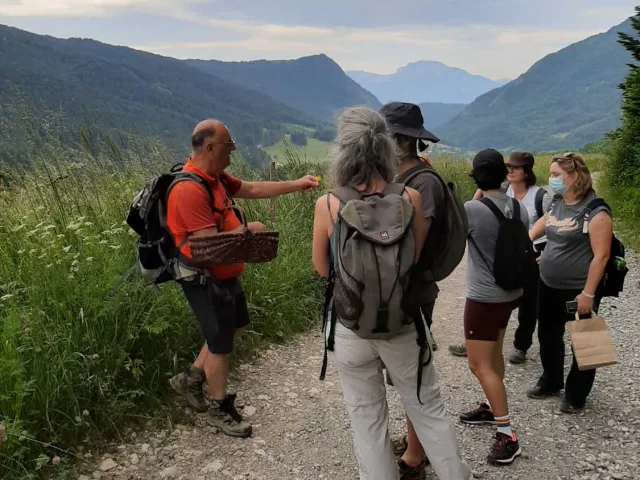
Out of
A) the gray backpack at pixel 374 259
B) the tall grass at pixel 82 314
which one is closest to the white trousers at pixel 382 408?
the gray backpack at pixel 374 259

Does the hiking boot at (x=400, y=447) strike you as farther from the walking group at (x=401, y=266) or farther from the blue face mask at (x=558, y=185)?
the blue face mask at (x=558, y=185)

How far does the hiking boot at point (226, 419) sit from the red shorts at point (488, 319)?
5.18ft

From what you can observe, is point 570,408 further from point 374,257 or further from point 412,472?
point 374,257

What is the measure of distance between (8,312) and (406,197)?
8.96 feet

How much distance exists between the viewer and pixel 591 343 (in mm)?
3455

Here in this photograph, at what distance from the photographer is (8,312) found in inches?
138

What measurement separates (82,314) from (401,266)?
222cm

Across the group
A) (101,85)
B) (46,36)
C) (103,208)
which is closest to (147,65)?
(46,36)

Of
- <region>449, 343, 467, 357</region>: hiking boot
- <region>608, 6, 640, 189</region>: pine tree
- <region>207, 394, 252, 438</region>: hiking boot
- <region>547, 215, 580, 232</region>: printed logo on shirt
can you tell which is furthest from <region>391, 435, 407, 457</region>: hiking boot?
<region>608, 6, 640, 189</region>: pine tree

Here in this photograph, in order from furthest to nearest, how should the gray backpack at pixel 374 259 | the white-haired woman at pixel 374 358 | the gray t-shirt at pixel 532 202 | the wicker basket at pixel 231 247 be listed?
the gray t-shirt at pixel 532 202 → the wicker basket at pixel 231 247 → the white-haired woman at pixel 374 358 → the gray backpack at pixel 374 259

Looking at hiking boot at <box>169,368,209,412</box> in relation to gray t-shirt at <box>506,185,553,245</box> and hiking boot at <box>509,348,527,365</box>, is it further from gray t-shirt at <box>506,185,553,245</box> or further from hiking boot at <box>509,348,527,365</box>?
gray t-shirt at <box>506,185,553,245</box>

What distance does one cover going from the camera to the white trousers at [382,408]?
2469 mm

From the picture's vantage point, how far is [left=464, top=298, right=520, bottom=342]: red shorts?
3211 millimetres

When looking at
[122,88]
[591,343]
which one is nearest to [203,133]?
[591,343]
